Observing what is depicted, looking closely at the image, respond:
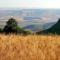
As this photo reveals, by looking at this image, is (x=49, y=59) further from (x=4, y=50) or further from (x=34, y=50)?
(x=4, y=50)

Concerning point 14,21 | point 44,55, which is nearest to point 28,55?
point 44,55

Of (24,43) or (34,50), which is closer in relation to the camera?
(34,50)

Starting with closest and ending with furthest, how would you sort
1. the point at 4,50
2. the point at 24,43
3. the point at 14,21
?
the point at 4,50, the point at 24,43, the point at 14,21

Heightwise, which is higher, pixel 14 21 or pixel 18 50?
pixel 18 50

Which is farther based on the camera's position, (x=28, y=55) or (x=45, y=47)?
(x=45, y=47)

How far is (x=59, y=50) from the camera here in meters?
5.44

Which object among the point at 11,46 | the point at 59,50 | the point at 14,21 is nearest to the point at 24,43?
the point at 11,46

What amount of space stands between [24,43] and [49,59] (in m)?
1.05

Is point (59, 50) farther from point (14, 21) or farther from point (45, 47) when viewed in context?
point (14, 21)

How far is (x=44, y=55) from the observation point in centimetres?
498

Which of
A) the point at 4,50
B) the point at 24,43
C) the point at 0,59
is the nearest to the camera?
the point at 0,59

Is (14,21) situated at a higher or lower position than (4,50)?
lower

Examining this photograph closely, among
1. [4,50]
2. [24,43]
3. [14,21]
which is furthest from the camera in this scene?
[14,21]

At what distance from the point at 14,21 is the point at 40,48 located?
147 ft
